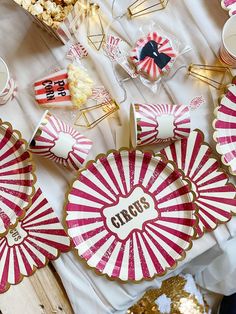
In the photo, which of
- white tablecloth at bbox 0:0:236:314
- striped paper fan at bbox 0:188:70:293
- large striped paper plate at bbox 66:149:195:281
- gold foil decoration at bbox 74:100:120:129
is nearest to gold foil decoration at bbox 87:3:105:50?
white tablecloth at bbox 0:0:236:314

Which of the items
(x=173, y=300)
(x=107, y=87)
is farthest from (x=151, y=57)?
(x=173, y=300)

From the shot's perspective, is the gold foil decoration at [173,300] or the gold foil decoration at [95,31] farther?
the gold foil decoration at [173,300]

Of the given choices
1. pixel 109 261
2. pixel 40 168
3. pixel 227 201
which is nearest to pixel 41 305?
pixel 109 261

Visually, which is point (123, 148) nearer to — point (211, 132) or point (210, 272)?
point (211, 132)

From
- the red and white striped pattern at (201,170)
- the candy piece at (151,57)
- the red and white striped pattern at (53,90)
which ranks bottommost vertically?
the red and white striped pattern at (201,170)

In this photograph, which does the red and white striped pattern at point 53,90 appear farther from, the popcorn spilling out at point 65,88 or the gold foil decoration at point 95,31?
the gold foil decoration at point 95,31

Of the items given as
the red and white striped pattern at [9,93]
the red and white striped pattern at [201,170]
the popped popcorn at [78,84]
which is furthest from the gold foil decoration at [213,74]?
the red and white striped pattern at [9,93]

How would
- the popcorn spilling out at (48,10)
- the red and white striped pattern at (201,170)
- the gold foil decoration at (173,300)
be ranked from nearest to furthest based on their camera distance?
the popcorn spilling out at (48,10)
the red and white striped pattern at (201,170)
the gold foil decoration at (173,300)
